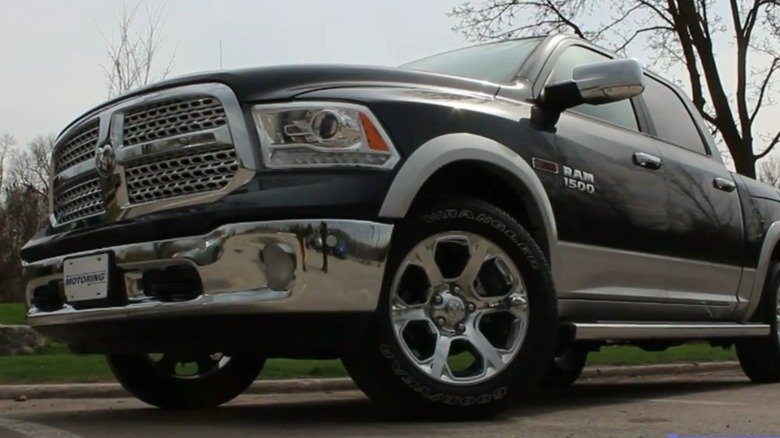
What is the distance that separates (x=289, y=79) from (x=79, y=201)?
109 centimetres

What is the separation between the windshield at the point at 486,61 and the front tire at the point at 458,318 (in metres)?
1.05

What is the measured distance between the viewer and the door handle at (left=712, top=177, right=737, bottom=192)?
19.5 ft

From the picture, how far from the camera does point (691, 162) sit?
18.8 ft

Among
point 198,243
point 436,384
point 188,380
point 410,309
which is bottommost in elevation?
point 188,380

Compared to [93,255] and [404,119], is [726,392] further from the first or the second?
[93,255]

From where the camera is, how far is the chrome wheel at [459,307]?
12.2 ft

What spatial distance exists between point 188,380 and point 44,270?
48.0 inches

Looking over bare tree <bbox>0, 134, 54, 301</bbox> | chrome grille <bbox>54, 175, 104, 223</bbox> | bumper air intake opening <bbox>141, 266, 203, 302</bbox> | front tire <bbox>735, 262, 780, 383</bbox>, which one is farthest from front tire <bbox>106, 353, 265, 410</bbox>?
bare tree <bbox>0, 134, 54, 301</bbox>

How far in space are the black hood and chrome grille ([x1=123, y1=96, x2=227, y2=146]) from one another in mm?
89

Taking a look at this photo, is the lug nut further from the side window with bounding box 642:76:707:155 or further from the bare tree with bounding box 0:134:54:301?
the bare tree with bounding box 0:134:54:301

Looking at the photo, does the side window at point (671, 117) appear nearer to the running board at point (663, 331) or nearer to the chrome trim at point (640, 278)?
the chrome trim at point (640, 278)

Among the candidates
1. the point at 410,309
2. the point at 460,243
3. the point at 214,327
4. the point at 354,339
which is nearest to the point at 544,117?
the point at 460,243

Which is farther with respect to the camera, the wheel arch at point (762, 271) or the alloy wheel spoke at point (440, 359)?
the wheel arch at point (762, 271)

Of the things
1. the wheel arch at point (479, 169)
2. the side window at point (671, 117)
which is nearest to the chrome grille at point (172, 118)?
the wheel arch at point (479, 169)
